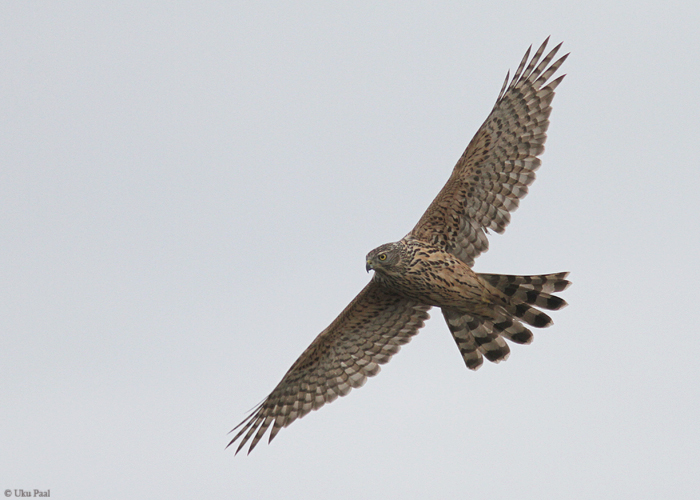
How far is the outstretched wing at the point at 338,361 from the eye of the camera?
16250mm

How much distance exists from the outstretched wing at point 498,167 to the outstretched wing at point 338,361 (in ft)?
5.06

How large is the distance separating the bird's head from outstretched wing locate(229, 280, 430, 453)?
172cm

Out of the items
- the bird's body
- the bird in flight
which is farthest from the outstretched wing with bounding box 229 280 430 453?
the bird's body

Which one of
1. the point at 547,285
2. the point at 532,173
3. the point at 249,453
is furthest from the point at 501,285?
the point at 249,453

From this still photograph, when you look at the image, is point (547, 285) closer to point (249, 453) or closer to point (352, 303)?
point (352, 303)

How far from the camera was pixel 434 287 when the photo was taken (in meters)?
Result: 14.6

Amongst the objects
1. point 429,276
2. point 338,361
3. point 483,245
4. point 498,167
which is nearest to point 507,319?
point 483,245

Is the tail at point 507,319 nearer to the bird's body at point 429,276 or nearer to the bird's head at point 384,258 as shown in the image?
the bird's body at point 429,276

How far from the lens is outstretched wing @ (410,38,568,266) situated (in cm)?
1499

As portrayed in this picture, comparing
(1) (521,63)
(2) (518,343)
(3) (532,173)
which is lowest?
(2) (518,343)

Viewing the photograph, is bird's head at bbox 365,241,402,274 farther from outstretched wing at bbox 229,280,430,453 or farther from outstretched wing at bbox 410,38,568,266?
outstretched wing at bbox 229,280,430,453

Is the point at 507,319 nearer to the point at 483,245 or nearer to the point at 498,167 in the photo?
the point at 483,245

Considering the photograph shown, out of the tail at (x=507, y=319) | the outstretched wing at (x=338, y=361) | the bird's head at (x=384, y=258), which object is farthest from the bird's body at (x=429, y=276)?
the outstretched wing at (x=338, y=361)

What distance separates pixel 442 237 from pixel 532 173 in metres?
1.48
